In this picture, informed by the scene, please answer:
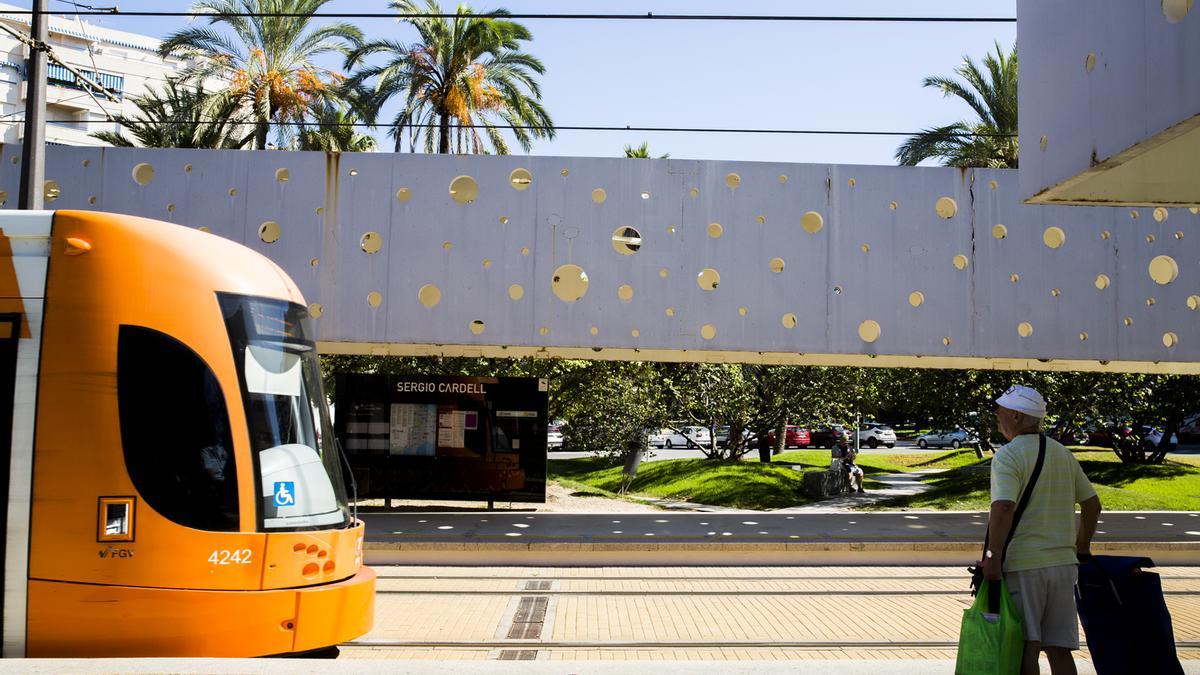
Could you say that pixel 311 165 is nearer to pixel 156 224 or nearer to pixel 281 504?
pixel 156 224

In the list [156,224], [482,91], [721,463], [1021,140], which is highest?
[482,91]

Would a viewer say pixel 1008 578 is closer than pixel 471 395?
Yes

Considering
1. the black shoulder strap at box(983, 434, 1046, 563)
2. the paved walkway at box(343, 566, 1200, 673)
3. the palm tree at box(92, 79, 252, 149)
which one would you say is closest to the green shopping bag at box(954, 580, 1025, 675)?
the black shoulder strap at box(983, 434, 1046, 563)

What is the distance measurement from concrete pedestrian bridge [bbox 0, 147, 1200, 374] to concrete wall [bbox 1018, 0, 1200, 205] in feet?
23.1

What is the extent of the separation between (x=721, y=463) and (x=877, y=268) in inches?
577

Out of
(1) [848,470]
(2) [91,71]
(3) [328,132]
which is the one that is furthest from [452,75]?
(2) [91,71]

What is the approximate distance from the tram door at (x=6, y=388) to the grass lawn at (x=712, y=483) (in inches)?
734

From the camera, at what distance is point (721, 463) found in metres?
28.3

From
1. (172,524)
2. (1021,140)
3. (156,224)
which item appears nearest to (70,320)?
(156,224)

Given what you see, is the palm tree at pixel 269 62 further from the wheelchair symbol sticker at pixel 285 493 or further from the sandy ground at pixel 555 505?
the wheelchair symbol sticker at pixel 285 493

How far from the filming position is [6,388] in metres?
6.00

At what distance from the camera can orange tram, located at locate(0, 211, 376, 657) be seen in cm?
582

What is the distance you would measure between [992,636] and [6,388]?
5660 mm

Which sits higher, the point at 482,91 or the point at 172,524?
the point at 482,91
